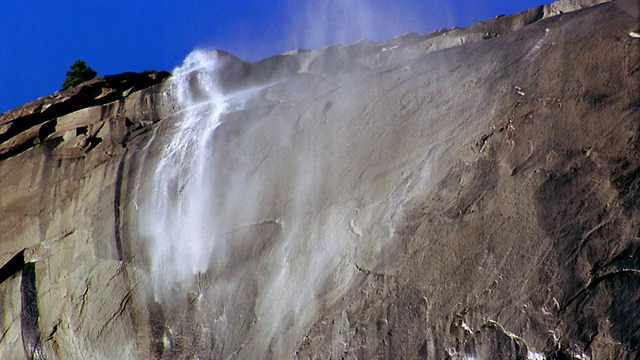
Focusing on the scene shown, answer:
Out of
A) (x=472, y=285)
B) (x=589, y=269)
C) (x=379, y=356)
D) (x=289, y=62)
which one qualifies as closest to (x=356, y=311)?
(x=379, y=356)

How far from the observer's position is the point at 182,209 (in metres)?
10.3

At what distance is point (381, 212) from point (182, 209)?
9.51 ft

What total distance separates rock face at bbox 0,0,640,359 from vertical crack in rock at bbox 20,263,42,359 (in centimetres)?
3

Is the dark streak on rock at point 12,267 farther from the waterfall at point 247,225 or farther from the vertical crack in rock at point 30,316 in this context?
the waterfall at point 247,225

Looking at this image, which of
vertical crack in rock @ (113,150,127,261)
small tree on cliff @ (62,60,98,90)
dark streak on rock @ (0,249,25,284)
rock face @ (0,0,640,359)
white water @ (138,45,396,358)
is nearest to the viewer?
rock face @ (0,0,640,359)

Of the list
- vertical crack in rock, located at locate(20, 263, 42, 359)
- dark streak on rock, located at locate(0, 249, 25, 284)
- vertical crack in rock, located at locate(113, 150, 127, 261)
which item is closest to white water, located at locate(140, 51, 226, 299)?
vertical crack in rock, located at locate(113, 150, 127, 261)

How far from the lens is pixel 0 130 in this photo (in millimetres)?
13148

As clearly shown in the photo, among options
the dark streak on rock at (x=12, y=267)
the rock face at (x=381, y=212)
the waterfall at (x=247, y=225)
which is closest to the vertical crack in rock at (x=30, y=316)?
the rock face at (x=381, y=212)

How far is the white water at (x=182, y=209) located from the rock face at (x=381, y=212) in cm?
15

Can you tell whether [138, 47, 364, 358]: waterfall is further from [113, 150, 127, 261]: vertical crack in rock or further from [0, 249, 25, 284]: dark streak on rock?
[0, 249, 25, 284]: dark streak on rock

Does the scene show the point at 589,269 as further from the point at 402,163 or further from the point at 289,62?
the point at 289,62

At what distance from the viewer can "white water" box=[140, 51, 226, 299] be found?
33.0 ft

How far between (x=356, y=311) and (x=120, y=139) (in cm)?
491

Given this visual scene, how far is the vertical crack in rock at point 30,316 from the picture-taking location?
1120cm
